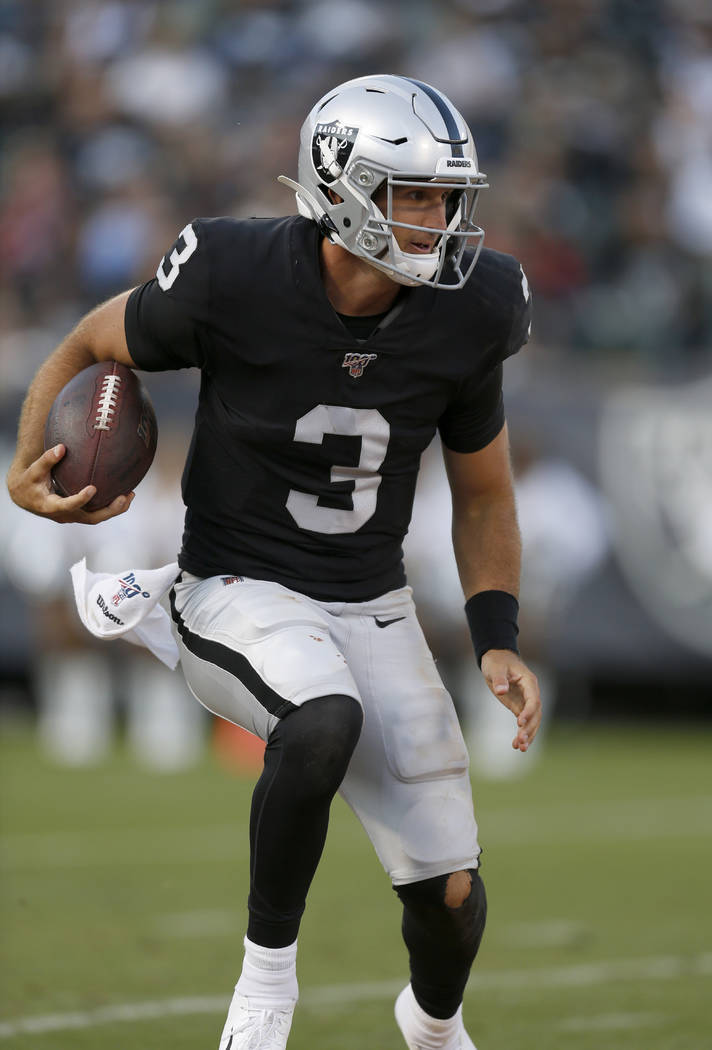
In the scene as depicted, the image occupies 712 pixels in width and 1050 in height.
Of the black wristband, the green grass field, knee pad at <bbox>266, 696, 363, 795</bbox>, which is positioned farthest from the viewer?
the green grass field

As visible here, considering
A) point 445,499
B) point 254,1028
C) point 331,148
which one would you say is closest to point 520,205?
point 445,499

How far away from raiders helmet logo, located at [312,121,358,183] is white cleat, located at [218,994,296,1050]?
1.58 meters

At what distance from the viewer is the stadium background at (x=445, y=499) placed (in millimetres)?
5207

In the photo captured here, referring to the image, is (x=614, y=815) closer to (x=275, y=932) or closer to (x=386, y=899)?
(x=386, y=899)

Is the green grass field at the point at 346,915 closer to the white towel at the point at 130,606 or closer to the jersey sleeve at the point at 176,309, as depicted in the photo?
the white towel at the point at 130,606

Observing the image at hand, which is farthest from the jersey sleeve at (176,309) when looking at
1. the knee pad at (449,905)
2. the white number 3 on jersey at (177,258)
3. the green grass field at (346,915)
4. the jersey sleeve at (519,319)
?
the green grass field at (346,915)

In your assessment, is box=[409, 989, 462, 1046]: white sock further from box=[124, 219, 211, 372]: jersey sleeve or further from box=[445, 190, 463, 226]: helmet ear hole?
box=[445, 190, 463, 226]: helmet ear hole

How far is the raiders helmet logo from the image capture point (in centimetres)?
323

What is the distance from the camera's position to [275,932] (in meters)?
3.06

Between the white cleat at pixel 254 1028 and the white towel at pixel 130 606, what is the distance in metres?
0.74

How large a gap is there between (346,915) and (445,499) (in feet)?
13.8

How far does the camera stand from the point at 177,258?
10.7ft

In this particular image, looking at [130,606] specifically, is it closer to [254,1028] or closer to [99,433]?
[99,433]

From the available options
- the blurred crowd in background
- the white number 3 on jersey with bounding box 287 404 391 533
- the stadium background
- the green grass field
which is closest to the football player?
the white number 3 on jersey with bounding box 287 404 391 533
